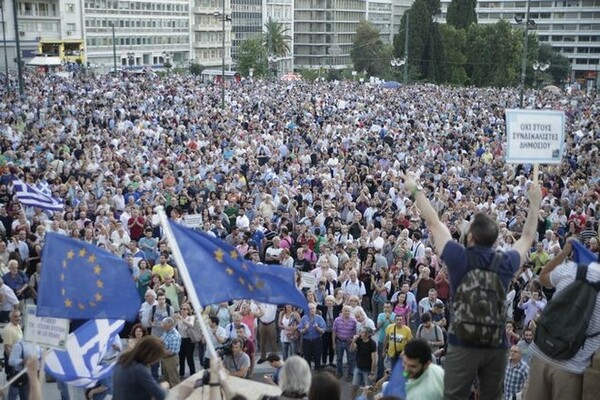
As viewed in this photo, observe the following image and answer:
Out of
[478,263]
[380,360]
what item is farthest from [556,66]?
[478,263]

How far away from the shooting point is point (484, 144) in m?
26.8

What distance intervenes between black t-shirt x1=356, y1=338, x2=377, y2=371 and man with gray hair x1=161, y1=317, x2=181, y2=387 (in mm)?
2370

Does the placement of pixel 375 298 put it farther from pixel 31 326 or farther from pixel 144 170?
pixel 144 170

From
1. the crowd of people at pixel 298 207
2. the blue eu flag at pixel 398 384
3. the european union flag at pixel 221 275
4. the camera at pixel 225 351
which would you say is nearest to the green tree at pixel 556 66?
the crowd of people at pixel 298 207

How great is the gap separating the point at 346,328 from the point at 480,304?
663 cm

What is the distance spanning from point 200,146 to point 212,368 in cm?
2100

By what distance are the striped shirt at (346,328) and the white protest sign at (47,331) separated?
17.5 ft

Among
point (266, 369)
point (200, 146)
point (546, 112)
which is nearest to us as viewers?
point (546, 112)

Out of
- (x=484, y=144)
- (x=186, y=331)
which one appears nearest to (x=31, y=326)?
(x=186, y=331)

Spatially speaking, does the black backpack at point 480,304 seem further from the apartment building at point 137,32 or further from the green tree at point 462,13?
the green tree at point 462,13

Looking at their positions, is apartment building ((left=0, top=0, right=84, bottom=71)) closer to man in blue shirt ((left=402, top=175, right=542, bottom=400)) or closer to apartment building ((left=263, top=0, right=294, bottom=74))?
apartment building ((left=263, top=0, right=294, bottom=74))

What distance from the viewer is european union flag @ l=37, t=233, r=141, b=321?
580 cm

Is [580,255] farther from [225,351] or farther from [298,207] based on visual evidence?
[298,207]

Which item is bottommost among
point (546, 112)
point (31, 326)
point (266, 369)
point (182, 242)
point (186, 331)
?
point (266, 369)
